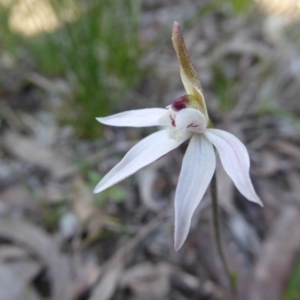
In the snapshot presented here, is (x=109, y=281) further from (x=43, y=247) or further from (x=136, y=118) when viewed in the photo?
→ (x=136, y=118)

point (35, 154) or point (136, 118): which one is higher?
point (35, 154)

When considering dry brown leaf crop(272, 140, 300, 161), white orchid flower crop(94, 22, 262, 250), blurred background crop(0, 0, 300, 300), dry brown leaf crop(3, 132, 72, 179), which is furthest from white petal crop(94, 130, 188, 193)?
dry brown leaf crop(272, 140, 300, 161)

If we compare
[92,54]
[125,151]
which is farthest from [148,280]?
[92,54]

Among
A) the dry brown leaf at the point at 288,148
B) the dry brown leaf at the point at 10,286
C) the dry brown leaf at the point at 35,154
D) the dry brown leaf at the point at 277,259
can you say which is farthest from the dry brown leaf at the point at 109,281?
the dry brown leaf at the point at 288,148

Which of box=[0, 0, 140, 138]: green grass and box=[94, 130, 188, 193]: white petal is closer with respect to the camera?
box=[94, 130, 188, 193]: white petal

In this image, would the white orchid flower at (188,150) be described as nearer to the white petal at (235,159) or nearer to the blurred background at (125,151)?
the white petal at (235,159)

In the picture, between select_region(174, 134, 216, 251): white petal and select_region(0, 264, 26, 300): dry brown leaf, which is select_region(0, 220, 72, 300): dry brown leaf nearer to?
select_region(0, 264, 26, 300): dry brown leaf
